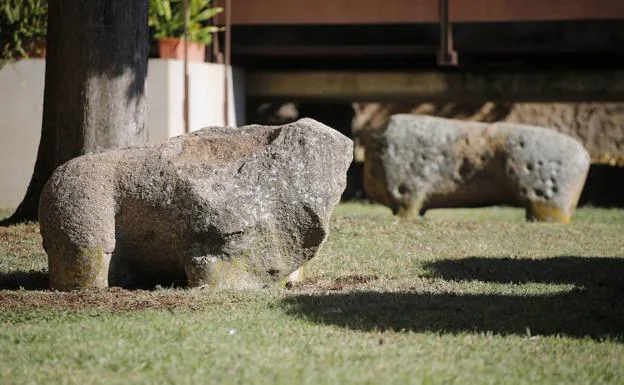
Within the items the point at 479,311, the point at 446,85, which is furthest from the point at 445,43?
the point at 479,311

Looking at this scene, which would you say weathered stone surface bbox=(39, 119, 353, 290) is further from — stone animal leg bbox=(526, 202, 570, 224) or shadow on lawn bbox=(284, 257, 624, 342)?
stone animal leg bbox=(526, 202, 570, 224)

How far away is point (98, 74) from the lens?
1098cm

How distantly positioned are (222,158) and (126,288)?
1.13 m

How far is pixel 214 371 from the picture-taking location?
5816 millimetres

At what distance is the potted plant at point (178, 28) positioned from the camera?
14.9m

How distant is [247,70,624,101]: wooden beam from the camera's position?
16312 millimetres

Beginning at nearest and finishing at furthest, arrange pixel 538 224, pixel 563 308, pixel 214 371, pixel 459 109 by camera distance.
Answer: pixel 214 371
pixel 563 308
pixel 538 224
pixel 459 109

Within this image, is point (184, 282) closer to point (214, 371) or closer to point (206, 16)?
point (214, 371)

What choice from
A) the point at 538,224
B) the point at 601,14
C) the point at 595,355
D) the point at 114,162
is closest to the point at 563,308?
the point at 595,355

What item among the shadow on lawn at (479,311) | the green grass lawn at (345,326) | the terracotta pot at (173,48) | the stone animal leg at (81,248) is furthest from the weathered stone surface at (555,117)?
the stone animal leg at (81,248)

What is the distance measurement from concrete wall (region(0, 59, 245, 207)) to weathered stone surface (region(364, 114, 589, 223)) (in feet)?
7.74

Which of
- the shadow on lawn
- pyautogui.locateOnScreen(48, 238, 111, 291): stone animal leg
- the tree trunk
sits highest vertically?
the tree trunk

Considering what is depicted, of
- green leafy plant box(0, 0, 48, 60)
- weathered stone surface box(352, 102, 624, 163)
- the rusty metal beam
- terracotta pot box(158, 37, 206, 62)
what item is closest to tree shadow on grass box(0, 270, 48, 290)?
terracotta pot box(158, 37, 206, 62)

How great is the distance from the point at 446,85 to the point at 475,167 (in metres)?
2.63
